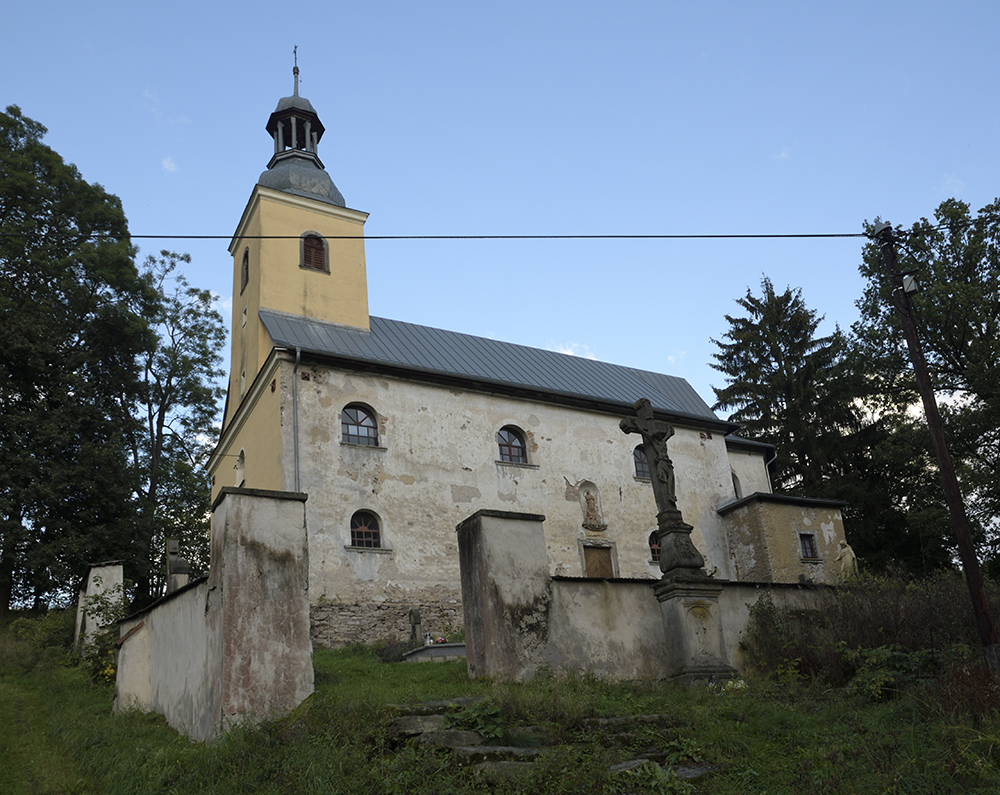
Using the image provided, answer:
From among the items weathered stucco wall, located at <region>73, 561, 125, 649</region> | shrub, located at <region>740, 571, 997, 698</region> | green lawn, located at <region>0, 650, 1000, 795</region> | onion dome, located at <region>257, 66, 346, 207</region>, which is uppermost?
onion dome, located at <region>257, 66, 346, 207</region>

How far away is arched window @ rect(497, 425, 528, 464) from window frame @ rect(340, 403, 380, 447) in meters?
3.38

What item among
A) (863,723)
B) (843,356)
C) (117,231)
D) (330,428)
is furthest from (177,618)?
(843,356)

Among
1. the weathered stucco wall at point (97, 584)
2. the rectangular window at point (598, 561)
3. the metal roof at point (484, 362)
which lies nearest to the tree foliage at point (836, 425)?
the metal roof at point (484, 362)

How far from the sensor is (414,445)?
1998 centimetres

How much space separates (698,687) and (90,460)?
785 inches

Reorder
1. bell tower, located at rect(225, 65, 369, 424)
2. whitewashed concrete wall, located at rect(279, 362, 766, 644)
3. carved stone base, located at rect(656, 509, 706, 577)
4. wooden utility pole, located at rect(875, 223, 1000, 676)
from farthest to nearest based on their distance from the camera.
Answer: bell tower, located at rect(225, 65, 369, 424)
whitewashed concrete wall, located at rect(279, 362, 766, 644)
carved stone base, located at rect(656, 509, 706, 577)
wooden utility pole, located at rect(875, 223, 1000, 676)

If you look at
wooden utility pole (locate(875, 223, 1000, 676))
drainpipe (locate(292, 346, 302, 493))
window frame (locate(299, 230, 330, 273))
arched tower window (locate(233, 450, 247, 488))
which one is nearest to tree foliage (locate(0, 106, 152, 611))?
arched tower window (locate(233, 450, 247, 488))

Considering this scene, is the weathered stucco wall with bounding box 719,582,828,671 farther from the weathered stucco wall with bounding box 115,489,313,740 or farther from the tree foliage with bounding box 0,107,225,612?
the tree foliage with bounding box 0,107,225,612

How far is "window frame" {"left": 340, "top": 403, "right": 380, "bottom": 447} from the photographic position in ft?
63.2

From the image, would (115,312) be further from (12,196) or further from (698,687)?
(698,687)

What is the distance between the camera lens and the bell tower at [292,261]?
73.5 ft

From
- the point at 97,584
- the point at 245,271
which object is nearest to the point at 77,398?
the point at 245,271

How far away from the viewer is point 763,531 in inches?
897

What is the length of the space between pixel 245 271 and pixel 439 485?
366 inches
